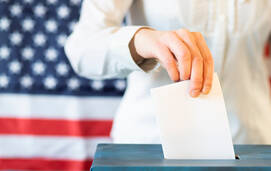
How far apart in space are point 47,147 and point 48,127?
0.08m

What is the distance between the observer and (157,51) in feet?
1.73

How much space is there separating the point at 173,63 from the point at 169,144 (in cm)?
12

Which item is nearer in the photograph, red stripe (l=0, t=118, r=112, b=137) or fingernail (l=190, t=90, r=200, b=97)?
fingernail (l=190, t=90, r=200, b=97)

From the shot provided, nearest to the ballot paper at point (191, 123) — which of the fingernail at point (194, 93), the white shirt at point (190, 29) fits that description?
the fingernail at point (194, 93)

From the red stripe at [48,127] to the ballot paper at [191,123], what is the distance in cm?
81

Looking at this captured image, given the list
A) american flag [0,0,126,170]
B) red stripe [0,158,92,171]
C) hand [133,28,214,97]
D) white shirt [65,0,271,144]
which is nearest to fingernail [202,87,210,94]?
hand [133,28,214,97]

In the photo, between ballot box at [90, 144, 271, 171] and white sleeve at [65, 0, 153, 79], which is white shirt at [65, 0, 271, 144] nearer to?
white sleeve at [65, 0, 153, 79]

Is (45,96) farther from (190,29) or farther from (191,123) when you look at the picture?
(191,123)

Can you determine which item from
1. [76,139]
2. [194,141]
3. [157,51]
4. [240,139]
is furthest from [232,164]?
[76,139]

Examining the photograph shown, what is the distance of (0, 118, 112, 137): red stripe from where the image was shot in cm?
126

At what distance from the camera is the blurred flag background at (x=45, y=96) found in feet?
3.99

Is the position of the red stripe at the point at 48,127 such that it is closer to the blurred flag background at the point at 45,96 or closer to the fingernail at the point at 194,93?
the blurred flag background at the point at 45,96

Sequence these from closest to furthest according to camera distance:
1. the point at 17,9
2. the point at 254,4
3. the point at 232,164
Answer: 1. the point at 232,164
2. the point at 254,4
3. the point at 17,9

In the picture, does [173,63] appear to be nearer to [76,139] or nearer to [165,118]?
[165,118]
